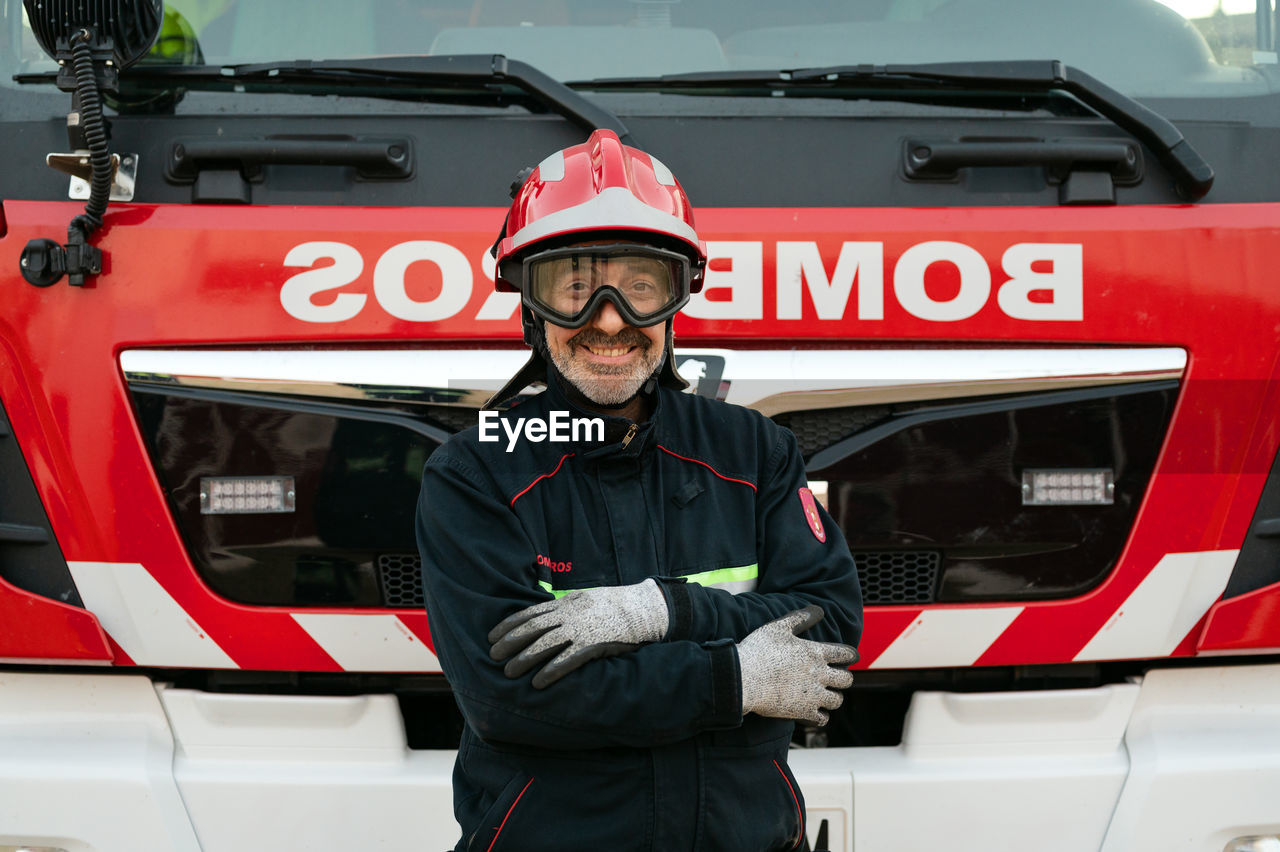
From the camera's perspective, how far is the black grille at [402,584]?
2.44 meters

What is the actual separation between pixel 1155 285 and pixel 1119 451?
1.09 feet

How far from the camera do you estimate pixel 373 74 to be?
246 cm

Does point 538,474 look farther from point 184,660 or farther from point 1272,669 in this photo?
point 1272,669

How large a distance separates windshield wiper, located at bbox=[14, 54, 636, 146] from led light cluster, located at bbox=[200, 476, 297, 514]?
80cm

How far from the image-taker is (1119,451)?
2.42 m

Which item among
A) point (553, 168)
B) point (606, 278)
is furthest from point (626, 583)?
point (553, 168)

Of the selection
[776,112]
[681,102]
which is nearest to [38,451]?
[681,102]

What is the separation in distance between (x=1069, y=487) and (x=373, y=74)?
5.33ft

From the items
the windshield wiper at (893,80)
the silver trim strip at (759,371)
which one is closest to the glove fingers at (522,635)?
the silver trim strip at (759,371)

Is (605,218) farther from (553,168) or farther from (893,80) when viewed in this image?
(893,80)

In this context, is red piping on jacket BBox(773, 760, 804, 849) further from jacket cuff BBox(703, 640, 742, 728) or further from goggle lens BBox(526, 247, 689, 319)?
goggle lens BBox(526, 247, 689, 319)

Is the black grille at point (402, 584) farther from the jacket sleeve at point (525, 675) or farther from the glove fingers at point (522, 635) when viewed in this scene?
the glove fingers at point (522, 635)

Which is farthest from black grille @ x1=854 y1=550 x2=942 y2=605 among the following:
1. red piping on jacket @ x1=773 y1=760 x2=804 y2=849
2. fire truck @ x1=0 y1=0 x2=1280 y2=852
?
red piping on jacket @ x1=773 y1=760 x2=804 y2=849

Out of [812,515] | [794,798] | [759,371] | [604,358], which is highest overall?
[604,358]
